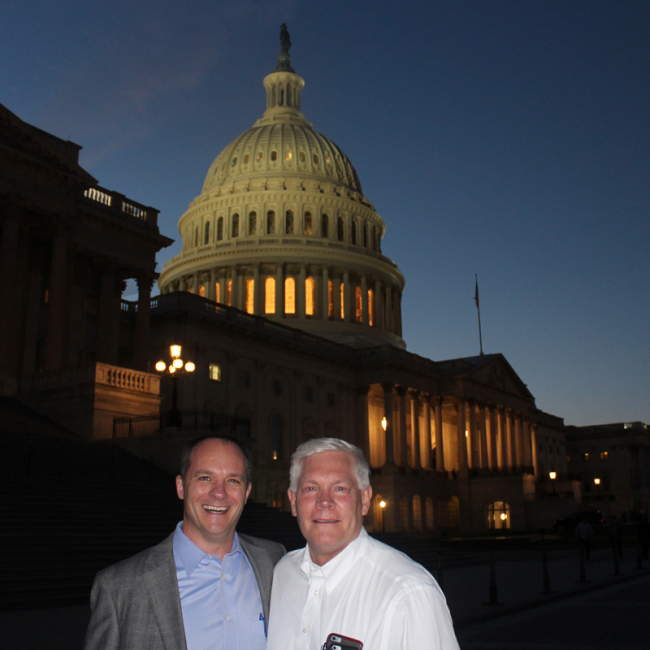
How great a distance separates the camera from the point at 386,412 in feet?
226

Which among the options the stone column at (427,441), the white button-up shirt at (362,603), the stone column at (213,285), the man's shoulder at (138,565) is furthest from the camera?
the stone column at (213,285)

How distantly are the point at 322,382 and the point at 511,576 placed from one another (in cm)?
4262

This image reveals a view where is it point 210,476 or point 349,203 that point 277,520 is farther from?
point 349,203

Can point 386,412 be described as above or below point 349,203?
below

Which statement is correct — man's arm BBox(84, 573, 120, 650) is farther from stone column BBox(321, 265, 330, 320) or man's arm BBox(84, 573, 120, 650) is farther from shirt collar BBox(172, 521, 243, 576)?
stone column BBox(321, 265, 330, 320)

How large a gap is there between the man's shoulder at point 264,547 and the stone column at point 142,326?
4056 centimetres

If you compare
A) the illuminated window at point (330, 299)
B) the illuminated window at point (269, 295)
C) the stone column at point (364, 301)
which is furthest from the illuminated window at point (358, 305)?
the illuminated window at point (269, 295)

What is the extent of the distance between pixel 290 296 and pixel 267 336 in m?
28.8

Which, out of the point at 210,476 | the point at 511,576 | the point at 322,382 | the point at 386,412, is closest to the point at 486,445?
the point at 386,412

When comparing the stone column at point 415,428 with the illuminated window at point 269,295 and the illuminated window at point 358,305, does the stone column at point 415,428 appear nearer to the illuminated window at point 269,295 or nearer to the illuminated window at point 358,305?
the illuminated window at point 358,305

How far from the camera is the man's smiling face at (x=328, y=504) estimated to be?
13.7 ft

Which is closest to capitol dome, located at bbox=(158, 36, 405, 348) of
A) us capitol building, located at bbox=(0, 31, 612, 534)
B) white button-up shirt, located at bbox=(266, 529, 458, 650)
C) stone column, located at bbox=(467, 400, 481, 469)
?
us capitol building, located at bbox=(0, 31, 612, 534)

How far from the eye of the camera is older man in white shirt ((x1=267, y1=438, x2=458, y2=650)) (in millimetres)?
3680

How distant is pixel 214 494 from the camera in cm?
474
